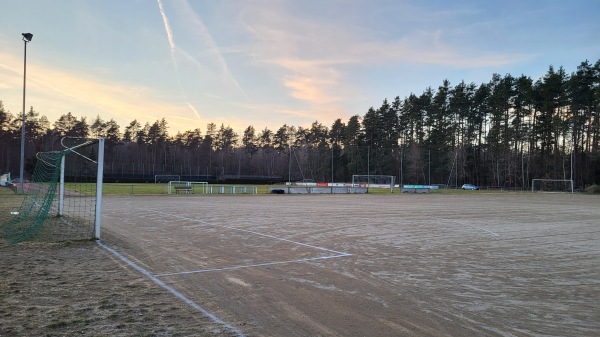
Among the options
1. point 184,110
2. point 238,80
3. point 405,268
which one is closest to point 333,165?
point 184,110

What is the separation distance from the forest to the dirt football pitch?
230 feet

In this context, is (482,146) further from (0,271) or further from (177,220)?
(0,271)

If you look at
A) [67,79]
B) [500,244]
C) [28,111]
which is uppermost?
[28,111]

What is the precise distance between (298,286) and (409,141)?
309ft

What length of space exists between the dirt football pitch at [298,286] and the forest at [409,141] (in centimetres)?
7021

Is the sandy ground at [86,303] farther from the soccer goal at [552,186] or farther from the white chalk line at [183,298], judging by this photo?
the soccer goal at [552,186]

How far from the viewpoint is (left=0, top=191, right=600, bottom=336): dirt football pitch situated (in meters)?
4.36

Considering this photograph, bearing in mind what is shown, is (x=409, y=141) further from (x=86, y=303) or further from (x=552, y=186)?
(x=86, y=303)

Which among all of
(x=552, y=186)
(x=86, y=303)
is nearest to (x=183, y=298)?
(x=86, y=303)

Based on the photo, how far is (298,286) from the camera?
240 inches

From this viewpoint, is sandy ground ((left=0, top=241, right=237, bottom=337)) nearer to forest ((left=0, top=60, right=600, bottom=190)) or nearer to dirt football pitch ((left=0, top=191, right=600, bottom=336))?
dirt football pitch ((left=0, top=191, right=600, bottom=336))

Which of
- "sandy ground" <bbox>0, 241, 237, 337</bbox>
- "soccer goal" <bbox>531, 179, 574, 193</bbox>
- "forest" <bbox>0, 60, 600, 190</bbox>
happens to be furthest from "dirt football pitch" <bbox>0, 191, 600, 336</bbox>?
"forest" <bbox>0, 60, 600, 190</bbox>

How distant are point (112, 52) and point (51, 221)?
39.7 feet

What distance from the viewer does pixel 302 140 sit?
121812mm
